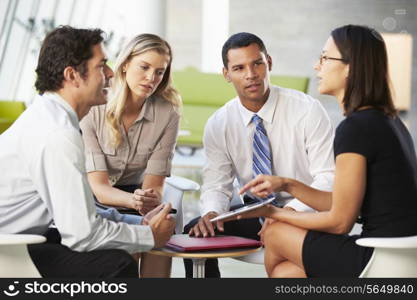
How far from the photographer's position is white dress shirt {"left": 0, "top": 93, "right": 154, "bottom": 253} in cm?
202

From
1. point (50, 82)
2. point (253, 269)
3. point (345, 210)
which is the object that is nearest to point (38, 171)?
point (50, 82)

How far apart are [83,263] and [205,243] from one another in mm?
495

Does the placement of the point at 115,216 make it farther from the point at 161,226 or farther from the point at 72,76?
the point at 72,76

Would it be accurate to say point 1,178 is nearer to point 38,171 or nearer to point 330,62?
point 38,171

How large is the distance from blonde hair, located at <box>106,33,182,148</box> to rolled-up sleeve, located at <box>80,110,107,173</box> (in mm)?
80

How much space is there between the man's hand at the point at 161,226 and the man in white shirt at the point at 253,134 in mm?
655

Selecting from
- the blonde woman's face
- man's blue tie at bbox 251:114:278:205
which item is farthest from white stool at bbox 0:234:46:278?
man's blue tie at bbox 251:114:278:205

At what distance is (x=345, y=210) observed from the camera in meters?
2.17

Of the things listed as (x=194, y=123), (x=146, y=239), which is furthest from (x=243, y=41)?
(x=194, y=123)

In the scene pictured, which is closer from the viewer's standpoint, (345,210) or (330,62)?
(345,210)

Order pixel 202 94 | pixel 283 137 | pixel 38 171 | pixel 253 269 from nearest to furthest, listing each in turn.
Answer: pixel 38 171 → pixel 283 137 → pixel 253 269 → pixel 202 94

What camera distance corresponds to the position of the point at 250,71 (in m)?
3.03

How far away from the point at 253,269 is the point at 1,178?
2321 millimetres

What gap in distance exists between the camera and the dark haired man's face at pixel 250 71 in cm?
304
